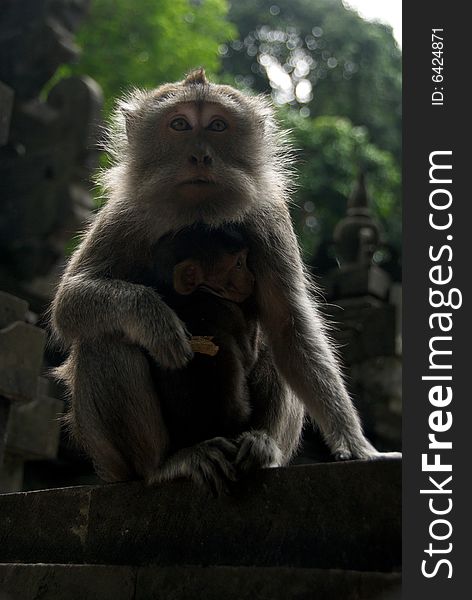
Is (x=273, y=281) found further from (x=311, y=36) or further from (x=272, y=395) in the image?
(x=311, y=36)

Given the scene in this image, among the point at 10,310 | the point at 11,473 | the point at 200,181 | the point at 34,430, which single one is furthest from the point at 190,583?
the point at 34,430

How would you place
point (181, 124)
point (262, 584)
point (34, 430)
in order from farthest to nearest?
point (34, 430) < point (181, 124) < point (262, 584)

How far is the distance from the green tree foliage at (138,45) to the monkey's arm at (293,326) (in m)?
20.9

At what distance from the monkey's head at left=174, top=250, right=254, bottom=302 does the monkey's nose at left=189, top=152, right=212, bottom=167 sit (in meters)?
0.51

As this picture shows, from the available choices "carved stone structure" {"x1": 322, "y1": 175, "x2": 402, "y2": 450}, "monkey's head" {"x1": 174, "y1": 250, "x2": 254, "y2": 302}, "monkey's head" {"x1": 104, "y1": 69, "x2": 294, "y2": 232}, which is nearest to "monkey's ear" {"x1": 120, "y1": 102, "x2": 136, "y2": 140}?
"monkey's head" {"x1": 104, "y1": 69, "x2": 294, "y2": 232}

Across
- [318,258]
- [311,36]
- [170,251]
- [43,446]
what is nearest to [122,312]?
[170,251]

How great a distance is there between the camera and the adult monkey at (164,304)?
463cm

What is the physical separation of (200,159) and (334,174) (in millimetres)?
27554

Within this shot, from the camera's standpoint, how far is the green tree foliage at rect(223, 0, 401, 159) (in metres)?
39.2

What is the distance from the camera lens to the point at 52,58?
13.0m

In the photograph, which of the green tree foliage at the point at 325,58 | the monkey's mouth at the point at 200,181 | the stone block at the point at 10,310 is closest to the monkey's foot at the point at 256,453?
the monkey's mouth at the point at 200,181

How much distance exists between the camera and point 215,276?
197 inches

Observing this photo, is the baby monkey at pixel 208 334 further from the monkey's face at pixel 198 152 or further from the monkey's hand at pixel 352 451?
the monkey's hand at pixel 352 451

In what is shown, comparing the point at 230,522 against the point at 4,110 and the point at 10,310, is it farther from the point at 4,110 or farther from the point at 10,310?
the point at 4,110
